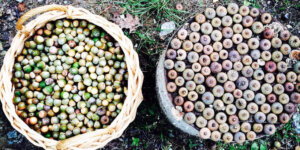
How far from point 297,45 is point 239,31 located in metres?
0.66

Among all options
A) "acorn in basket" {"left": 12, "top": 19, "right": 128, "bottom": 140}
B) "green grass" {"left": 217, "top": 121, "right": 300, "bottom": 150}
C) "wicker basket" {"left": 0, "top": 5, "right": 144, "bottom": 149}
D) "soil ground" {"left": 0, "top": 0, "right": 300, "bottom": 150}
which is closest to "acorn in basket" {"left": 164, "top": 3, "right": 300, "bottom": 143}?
"wicker basket" {"left": 0, "top": 5, "right": 144, "bottom": 149}

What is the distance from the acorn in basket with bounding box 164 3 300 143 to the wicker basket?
1.33 feet

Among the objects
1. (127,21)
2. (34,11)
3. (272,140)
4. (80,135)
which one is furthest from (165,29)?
(272,140)

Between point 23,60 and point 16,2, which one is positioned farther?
point 16,2

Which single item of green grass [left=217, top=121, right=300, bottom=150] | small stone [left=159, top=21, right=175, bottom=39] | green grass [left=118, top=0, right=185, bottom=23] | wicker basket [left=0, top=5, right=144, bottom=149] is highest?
green grass [left=118, top=0, right=185, bottom=23]

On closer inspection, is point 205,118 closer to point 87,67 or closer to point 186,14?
point 87,67

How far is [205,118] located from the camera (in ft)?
9.52

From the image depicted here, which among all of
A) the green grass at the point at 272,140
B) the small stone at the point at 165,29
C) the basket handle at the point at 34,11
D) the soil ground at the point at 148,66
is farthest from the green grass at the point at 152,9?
the green grass at the point at 272,140

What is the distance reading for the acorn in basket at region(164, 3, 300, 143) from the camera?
2869mm

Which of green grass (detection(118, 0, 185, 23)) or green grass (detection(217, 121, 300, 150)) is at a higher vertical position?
green grass (detection(118, 0, 185, 23))

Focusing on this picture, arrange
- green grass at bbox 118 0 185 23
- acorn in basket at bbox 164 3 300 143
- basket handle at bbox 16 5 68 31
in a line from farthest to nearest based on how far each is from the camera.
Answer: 1. green grass at bbox 118 0 185 23
2. acorn in basket at bbox 164 3 300 143
3. basket handle at bbox 16 5 68 31

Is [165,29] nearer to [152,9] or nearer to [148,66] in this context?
[152,9]

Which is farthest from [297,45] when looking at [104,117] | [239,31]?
[104,117]

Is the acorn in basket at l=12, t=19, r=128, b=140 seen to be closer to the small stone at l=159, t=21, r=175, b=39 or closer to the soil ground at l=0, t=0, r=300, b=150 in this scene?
the soil ground at l=0, t=0, r=300, b=150
